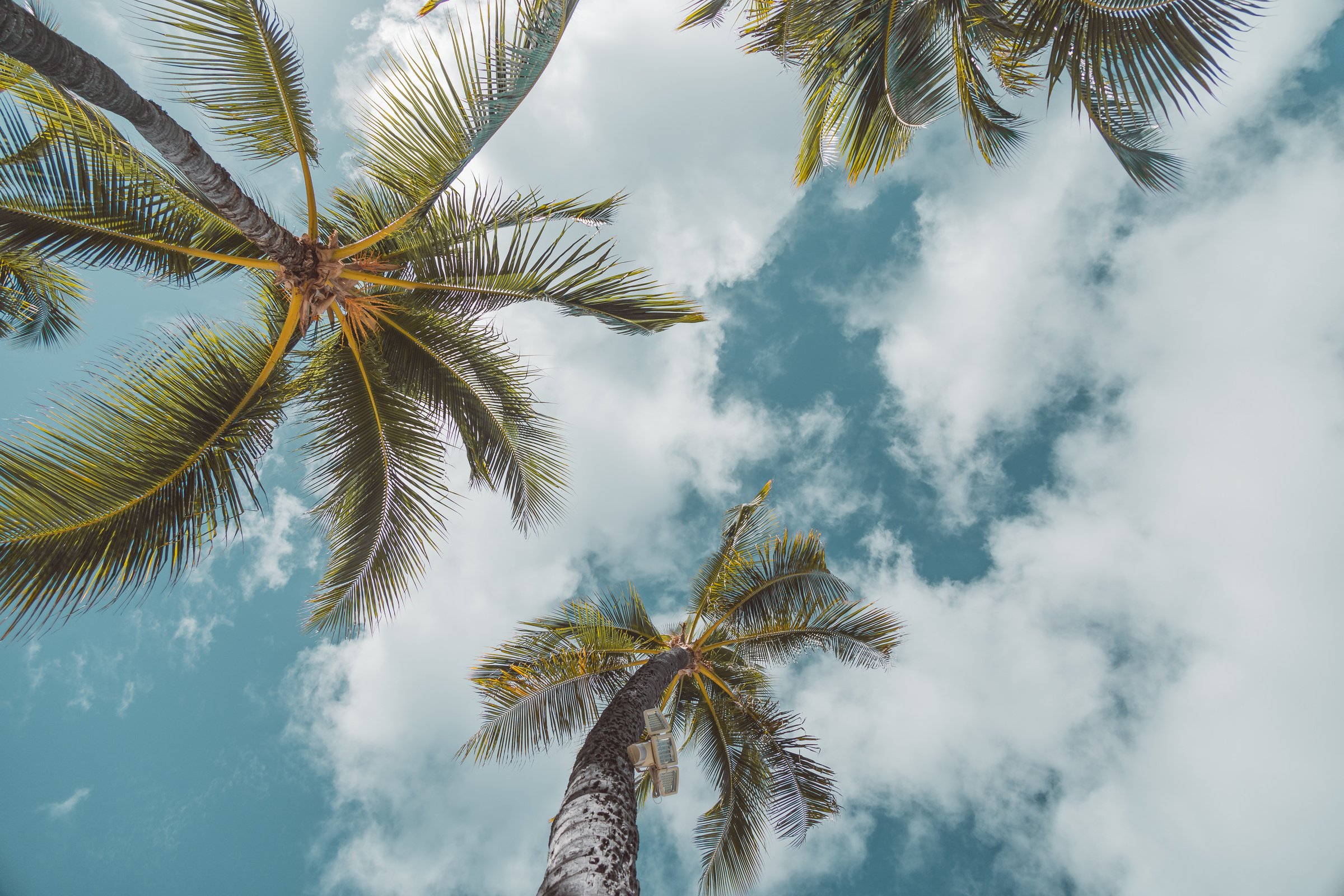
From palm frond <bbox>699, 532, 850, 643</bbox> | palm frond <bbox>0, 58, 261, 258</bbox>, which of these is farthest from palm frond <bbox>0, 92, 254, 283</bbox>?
palm frond <bbox>699, 532, 850, 643</bbox>

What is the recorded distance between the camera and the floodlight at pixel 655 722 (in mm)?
5891

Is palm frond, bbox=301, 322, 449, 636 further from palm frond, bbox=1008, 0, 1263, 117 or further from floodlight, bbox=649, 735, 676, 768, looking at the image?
palm frond, bbox=1008, 0, 1263, 117

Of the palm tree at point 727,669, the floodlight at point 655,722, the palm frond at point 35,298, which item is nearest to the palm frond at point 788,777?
the palm tree at point 727,669

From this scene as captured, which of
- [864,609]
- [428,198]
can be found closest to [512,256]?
[428,198]

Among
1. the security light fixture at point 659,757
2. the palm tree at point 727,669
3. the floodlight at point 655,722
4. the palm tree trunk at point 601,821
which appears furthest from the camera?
the palm tree at point 727,669

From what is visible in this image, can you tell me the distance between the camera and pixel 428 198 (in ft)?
18.2

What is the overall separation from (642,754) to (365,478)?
4.08 meters

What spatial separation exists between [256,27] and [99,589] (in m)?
4.46

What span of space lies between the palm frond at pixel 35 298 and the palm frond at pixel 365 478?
10.5 ft

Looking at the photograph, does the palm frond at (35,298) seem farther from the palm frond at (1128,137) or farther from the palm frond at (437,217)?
the palm frond at (1128,137)

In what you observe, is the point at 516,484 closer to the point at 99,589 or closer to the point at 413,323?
the point at 413,323

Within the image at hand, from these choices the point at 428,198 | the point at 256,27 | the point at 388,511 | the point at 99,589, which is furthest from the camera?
the point at 388,511

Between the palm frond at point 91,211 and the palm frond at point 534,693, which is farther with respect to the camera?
the palm frond at point 534,693

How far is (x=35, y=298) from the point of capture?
8023 millimetres
